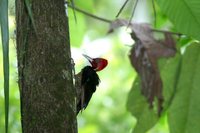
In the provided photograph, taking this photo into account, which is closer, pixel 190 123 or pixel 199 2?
pixel 199 2

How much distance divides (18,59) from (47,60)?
0.09 metres

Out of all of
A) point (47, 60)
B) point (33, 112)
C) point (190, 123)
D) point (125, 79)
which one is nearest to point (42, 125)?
point (33, 112)

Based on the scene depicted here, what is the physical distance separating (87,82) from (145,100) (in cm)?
56

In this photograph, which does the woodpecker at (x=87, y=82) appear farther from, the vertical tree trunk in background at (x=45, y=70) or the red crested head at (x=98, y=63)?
the vertical tree trunk in background at (x=45, y=70)

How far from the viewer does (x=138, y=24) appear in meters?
2.35

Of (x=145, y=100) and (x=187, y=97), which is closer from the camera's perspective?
(x=187, y=97)

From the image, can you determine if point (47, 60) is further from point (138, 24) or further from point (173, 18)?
point (138, 24)

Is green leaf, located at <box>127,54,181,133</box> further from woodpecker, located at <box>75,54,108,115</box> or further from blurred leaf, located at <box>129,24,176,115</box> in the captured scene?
woodpecker, located at <box>75,54,108,115</box>

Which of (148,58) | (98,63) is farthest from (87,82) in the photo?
(148,58)

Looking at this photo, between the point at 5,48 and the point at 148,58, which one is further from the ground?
the point at 5,48

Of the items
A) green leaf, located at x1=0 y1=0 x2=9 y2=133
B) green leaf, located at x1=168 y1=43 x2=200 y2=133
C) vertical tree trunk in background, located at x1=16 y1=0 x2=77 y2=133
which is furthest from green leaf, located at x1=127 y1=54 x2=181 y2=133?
green leaf, located at x1=0 y1=0 x2=9 y2=133

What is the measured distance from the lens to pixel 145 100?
2.44 m

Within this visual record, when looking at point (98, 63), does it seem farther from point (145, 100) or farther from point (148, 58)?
point (145, 100)

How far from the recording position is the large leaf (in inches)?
78.9
